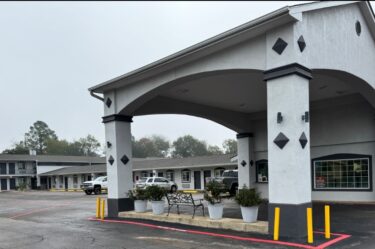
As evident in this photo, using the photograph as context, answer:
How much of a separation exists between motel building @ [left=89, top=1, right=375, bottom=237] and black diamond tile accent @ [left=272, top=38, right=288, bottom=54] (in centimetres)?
3

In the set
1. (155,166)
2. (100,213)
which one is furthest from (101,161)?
(100,213)

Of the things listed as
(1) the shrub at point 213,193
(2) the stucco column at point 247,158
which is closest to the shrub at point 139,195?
(1) the shrub at point 213,193

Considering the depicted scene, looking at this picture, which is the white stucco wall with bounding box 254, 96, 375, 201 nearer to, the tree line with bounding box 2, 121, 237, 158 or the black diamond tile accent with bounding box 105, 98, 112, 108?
the black diamond tile accent with bounding box 105, 98, 112, 108

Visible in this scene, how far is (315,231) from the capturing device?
34.7 feet

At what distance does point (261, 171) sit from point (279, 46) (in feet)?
43.7

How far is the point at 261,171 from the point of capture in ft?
73.2

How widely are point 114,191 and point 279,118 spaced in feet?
26.7

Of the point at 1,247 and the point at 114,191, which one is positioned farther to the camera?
the point at 114,191

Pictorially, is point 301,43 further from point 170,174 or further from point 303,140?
point 170,174

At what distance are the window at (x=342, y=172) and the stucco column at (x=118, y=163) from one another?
9966mm

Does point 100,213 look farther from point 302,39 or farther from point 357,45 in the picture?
point 357,45

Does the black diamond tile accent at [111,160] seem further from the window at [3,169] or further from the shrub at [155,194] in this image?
the window at [3,169]

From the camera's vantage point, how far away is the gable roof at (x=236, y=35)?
9.62 m

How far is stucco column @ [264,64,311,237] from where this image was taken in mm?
9523
